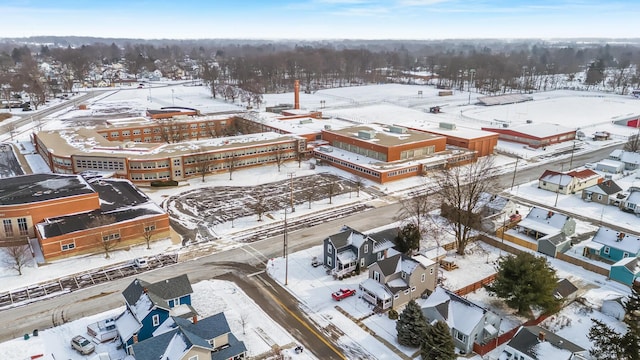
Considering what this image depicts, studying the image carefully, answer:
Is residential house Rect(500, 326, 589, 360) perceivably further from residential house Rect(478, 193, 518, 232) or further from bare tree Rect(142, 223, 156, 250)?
bare tree Rect(142, 223, 156, 250)

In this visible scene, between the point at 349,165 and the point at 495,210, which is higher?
the point at 349,165

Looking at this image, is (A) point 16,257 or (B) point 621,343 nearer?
(B) point 621,343

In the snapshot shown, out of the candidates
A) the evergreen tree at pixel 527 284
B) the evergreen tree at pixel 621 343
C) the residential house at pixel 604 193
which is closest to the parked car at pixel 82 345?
the evergreen tree at pixel 527 284

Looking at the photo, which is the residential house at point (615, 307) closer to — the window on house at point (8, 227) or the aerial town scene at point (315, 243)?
the aerial town scene at point (315, 243)

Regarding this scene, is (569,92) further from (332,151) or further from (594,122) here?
(332,151)

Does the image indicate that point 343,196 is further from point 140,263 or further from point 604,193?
point 604,193

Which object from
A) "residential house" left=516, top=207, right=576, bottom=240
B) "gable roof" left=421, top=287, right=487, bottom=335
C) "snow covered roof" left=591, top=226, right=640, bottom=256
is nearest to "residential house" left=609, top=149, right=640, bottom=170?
"residential house" left=516, top=207, right=576, bottom=240

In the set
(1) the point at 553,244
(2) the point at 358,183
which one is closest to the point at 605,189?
(1) the point at 553,244
